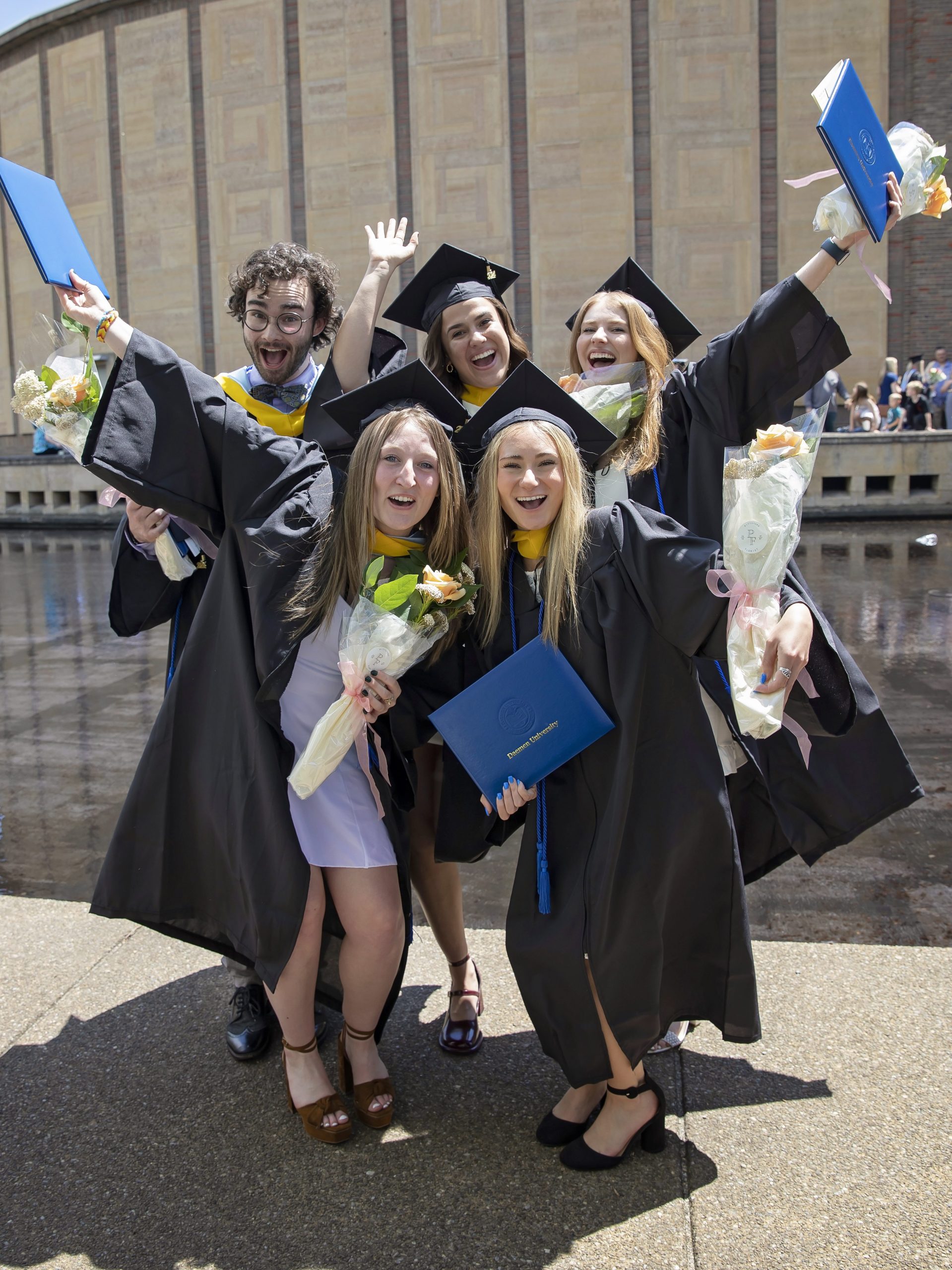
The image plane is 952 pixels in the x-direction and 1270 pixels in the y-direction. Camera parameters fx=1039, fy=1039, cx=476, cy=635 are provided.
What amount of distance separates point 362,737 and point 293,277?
1.53 m

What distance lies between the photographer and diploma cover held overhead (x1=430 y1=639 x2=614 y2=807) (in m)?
2.41

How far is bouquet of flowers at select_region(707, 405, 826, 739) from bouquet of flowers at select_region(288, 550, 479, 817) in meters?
0.68

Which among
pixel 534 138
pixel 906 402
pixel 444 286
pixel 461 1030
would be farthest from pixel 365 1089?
pixel 534 138

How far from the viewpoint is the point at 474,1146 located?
2.53m

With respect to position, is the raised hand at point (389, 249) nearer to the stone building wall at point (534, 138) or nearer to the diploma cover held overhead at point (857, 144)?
the diploma cover held overhead at point (857, 144)

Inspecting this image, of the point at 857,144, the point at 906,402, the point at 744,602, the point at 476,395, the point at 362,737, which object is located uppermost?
the point at 906,402

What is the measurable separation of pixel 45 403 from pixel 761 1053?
8.58ft

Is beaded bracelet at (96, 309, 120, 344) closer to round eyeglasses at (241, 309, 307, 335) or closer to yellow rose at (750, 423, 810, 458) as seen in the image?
round eyeglasses at (241, 309, 307, 335)

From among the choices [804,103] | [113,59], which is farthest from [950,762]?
[113,59]

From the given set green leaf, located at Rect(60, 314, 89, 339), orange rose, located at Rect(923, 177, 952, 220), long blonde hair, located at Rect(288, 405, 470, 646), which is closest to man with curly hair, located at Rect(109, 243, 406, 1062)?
long blonde hair, located at Rect(288, 405, 470, 646)

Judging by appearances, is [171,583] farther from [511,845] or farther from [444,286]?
[511,845]

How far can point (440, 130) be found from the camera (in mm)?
23922

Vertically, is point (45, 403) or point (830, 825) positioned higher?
point (45, 403)

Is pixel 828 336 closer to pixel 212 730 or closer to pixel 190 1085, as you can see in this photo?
pixel 212 730
